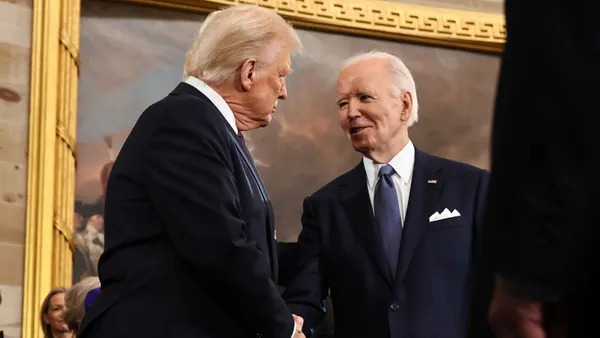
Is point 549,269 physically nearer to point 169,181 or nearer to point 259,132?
point 169,181

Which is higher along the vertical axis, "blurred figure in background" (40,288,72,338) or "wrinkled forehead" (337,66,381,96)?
"wrinkled forehead" (337,66,381,96)

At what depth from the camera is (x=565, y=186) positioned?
1.46 metres

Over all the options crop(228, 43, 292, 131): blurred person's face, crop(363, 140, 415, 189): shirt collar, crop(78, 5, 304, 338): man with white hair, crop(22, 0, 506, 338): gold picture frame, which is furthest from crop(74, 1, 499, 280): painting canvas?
crop(78, 5, 304, 338): man with white hair

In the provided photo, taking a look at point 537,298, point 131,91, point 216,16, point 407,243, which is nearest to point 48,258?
point 131,91

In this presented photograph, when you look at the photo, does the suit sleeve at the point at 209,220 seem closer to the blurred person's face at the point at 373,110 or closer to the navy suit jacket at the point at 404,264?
the navy suit jacket at the point at 404,264

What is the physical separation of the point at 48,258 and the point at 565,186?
4996 millimetres

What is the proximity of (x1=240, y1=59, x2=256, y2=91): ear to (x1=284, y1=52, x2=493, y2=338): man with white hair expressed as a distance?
1.09m

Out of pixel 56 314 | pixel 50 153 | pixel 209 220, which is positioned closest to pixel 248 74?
pixel 209 220

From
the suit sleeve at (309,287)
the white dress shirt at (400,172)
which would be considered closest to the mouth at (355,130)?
the white dress shirt at (400,172)

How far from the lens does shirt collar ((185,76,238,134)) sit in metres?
3.19

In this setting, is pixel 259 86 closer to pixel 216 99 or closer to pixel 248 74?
pixel 248 74

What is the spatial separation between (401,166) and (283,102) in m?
3.22

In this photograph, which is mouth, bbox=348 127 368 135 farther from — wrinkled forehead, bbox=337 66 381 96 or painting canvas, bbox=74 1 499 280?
painting canvas, bbox=74 1 499 280

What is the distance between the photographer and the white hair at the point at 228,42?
3228 millimetres
